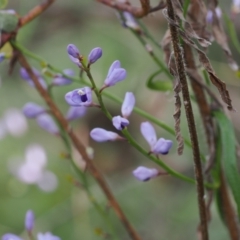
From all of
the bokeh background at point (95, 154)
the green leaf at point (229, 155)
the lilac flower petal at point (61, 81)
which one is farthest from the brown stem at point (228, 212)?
the bokeh background at point (95, 154)

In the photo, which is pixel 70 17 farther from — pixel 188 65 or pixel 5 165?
pixel 188 65

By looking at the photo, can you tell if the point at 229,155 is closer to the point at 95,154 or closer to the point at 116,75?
the point at 116,75

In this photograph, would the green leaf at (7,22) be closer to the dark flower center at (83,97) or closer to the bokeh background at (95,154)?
the dark flower center at (83,97)

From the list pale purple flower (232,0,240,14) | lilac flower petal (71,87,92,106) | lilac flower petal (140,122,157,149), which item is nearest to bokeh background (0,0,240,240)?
pale purple flower (232,0,240,14)

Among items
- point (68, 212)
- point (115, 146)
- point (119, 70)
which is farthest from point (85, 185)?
point (115, 146)

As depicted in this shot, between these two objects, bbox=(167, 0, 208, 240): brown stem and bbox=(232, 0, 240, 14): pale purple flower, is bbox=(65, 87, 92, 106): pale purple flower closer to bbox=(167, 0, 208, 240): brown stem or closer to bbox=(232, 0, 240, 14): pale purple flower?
bbox=(167, 0, 208, 240): brown stem

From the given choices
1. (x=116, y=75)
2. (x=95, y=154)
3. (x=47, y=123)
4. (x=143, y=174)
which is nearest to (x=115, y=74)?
(x=116, y=75)
